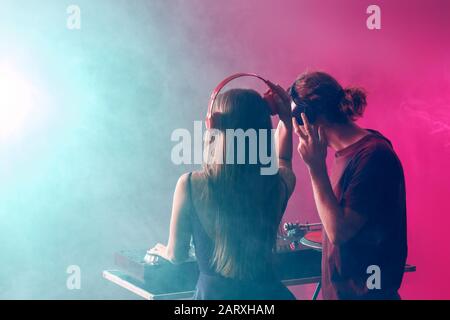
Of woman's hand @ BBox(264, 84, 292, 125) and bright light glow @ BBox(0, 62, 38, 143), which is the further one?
bright light glow @ BBox(0, 62, 38, 143)

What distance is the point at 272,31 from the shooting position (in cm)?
344

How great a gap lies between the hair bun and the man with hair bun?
0.34 ft

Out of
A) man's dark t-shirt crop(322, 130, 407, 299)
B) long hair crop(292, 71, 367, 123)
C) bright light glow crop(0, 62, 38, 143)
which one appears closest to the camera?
man's dark t-shirt crop(322, 130, 407, 299)

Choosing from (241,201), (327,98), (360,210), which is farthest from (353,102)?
(241,201)

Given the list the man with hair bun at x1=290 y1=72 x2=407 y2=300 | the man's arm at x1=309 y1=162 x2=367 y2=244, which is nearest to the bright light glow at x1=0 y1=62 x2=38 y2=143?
the man with hair bun at x1=290 y1=72 x2=407 y2=300

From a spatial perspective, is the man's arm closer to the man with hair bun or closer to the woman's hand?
the man with hair bun

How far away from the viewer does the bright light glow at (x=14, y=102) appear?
10.6ft

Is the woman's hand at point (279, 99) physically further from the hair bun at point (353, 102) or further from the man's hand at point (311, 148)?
the hair bun at point (353, 102)

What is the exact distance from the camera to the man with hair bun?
1855mm

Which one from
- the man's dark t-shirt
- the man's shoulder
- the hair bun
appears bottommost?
the man's dark t-shirt

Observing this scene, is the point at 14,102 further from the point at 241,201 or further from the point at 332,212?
the point at 332,212

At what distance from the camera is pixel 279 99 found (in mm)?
1877

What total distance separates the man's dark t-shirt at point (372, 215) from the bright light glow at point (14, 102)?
6.68 feet

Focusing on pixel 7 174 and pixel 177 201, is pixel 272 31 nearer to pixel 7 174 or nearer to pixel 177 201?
pixel 7 174
